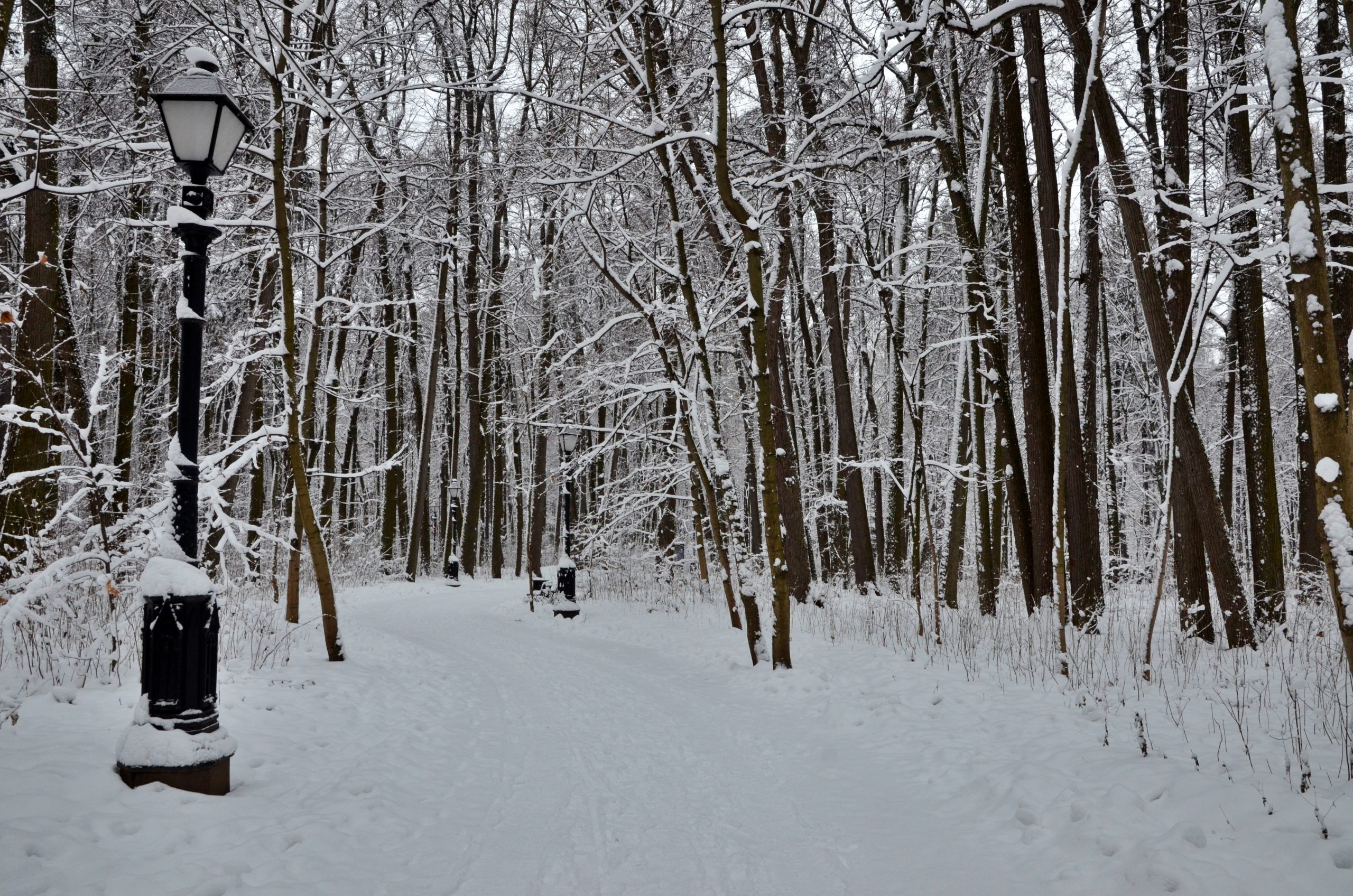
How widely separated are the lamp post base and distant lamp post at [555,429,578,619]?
9.10 m

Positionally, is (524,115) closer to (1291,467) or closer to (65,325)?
(65,325)

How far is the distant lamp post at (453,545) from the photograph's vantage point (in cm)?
1938

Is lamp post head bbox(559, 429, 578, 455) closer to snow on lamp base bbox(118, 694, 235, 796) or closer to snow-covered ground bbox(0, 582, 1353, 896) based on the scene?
snow-covered ground bbox(0, 582, 1353, 896)

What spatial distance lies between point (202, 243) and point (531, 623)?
32.6ft

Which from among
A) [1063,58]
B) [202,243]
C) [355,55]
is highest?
[1063,58]

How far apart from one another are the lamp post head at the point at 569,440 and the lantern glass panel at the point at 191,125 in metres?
8.98

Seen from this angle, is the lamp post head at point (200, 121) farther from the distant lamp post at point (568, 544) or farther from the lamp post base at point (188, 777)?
the distant lamp post at point (568, 544)

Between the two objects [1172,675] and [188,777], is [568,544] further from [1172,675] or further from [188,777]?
[188,777]

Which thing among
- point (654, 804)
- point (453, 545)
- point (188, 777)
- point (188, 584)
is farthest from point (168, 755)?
point (453, 545)

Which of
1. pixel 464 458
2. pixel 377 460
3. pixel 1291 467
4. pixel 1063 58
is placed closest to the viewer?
pixel 1063 58

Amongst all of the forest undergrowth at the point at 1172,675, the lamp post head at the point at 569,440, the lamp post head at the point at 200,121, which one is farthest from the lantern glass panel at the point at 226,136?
the lamp post head at the point at 569,440

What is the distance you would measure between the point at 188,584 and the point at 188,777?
1013 mm

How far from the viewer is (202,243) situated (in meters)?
4.26

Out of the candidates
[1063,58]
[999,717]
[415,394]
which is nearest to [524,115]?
[415,394]
